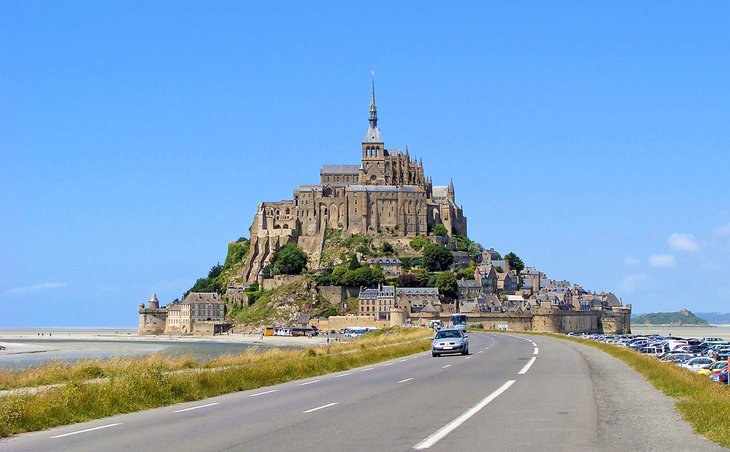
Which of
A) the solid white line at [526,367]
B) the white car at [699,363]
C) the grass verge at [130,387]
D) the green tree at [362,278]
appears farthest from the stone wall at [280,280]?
the grass verge at [130,387]

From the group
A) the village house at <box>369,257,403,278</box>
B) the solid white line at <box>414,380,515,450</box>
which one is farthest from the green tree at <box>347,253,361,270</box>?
the solid white line at <box>414,380,515,450</box>

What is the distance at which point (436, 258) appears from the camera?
15475cm

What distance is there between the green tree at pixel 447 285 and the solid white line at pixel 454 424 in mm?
123298

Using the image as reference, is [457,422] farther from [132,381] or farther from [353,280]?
[353,280]

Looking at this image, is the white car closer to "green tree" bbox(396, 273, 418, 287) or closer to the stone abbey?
"green tree" bbox(396, 273, 418, 287)

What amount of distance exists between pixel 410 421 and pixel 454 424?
968 millimetres

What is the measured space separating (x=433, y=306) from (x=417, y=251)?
24.8m

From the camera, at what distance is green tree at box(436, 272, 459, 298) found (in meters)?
144

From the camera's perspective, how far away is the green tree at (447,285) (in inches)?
5650

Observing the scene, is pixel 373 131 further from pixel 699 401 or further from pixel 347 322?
pixel 699 401

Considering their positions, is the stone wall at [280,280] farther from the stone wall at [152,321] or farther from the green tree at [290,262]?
the stone wall at [152,321]

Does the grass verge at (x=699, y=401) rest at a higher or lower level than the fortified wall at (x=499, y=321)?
lower

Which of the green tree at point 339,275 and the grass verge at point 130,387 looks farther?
the green tree at point 339,275

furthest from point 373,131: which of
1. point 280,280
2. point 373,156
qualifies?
point 280,280
